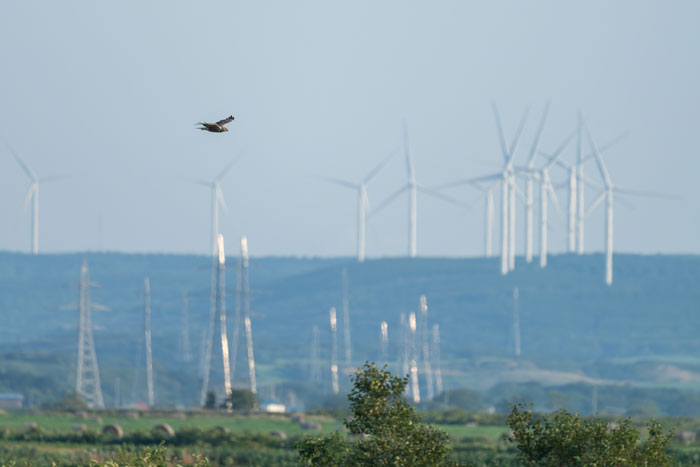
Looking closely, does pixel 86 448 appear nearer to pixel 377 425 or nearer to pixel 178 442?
pixel 178 442

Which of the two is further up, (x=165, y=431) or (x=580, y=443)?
(x=580, y=443)

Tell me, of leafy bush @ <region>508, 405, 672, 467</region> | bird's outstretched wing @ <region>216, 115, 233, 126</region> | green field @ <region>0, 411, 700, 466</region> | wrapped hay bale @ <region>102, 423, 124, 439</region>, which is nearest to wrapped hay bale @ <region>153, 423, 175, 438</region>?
green field @ <region>0, 411, 700, 466</region>

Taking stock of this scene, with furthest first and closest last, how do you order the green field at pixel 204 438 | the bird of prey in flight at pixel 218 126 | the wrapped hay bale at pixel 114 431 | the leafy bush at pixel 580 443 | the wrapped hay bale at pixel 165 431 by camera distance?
the wrapped hay bale at pixel 114 431 → the wrapped hay bale at pixel 165 431 → the green field at pixel 204 438 → the leafy bush at pixel 580 443 → the bird of prey in flight at pixel 218 126

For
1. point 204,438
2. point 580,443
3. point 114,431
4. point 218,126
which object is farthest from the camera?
point 114,431

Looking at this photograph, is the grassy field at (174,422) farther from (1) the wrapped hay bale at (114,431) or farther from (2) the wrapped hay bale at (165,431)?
(2) the wrapped hay bale at (165,431)

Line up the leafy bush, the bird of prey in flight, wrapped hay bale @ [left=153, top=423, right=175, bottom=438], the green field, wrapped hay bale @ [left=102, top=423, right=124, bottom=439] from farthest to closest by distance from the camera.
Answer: wrapped hay bale @ [left=102, top=423, right=124, bottom=439]
wrapped hay bale @ [left=153, top=423, right=175, bottom=438]
the green field
the leafy bush
the bird of prey in flight

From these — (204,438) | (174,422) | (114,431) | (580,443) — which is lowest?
(204,438)

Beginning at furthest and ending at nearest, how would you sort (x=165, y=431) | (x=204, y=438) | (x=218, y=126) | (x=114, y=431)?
(x=114, y=431)
(x=165, y=431)
(x=204, y=438)
(x=218, y=126)

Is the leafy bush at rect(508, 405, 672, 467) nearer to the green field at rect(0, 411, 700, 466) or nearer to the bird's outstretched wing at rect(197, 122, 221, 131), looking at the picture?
the bird's outstretched wing at rect(197, 122, 221, 131)

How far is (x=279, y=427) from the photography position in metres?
147

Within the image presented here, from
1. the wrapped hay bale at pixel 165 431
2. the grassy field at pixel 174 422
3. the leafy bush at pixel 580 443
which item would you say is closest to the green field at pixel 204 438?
the grassy field at pixel 174 422

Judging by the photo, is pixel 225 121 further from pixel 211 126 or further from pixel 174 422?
pixel 174 422

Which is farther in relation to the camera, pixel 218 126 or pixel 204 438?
pixel 204 438

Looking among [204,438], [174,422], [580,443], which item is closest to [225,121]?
[580,443]
